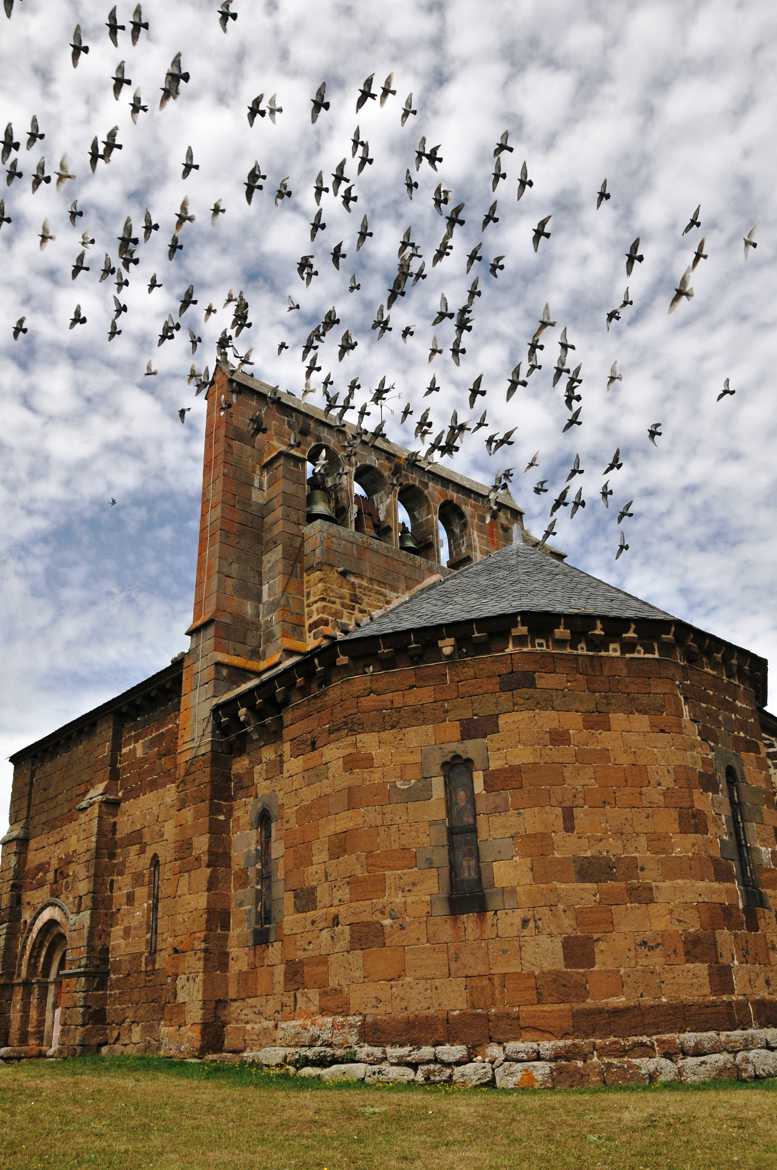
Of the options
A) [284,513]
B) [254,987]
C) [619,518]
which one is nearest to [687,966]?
[254,987]

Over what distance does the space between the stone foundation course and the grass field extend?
1.00 ft

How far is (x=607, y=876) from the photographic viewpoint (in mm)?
11867

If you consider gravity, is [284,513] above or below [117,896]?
above

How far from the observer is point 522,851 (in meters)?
11.9

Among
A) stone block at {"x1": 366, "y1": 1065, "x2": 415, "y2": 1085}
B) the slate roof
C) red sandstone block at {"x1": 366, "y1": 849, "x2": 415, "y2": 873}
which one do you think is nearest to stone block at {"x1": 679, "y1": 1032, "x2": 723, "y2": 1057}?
stone block at {"x1": 366, "y1": 1065, "x2": 415, "y2": 1085}

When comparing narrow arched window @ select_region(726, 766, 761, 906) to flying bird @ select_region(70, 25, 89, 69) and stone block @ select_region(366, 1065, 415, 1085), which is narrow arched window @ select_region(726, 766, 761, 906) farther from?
flying bird @ select_region(70, 25, 89, 69)

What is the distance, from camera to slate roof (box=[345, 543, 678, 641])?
13484 millimetres

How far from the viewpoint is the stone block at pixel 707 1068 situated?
11.0 meters

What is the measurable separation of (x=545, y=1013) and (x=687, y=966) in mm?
1891

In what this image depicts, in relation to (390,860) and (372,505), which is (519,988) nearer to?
(390,860)

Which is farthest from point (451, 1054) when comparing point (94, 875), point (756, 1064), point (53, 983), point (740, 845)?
point (53, 983)

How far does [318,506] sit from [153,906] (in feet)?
27.6

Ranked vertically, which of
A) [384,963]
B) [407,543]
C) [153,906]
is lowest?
[384,963]

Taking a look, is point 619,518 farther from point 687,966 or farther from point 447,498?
point 687,966
